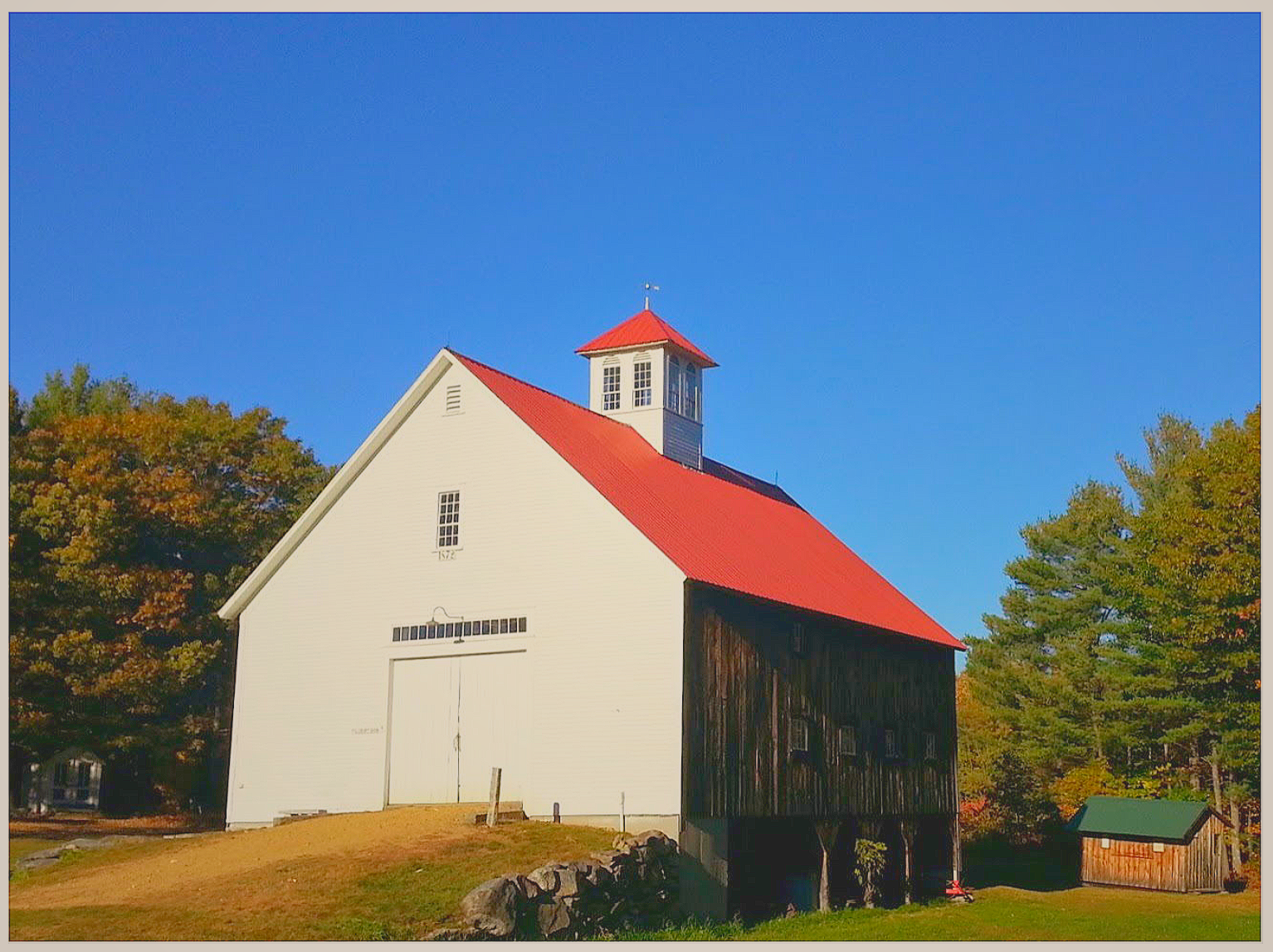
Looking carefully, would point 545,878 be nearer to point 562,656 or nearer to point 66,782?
point 562,656

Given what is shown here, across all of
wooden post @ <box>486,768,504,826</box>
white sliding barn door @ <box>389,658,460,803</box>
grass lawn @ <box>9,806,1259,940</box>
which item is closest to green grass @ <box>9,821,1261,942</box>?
grass lawn @ <box>9,806,1259,940</box>

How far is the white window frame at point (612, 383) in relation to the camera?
117ft

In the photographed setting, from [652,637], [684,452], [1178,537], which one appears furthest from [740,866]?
[1178,537]

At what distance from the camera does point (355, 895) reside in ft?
69.1

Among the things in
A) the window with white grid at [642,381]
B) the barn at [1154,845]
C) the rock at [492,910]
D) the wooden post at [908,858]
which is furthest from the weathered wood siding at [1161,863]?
the rock at [492,910]

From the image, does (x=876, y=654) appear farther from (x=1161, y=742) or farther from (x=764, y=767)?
(x=1161, y=742)

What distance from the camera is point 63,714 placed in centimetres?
4188

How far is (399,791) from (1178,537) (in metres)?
25.1

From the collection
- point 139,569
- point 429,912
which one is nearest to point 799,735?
point 429,912

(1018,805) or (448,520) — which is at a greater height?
(448,520)

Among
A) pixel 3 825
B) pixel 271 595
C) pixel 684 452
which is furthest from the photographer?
pixel 684 452

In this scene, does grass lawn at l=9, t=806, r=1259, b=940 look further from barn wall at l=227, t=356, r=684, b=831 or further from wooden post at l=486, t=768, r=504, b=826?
barn wall at l=227, t=356, r=684, b=831

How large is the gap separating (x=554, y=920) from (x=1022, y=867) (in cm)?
2784

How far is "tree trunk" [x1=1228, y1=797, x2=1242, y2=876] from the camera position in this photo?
4191 cm
